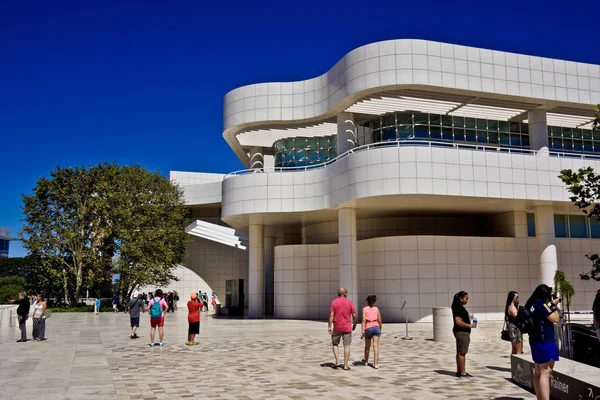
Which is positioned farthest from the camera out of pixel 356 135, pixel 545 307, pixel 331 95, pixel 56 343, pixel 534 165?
pixel 356 135

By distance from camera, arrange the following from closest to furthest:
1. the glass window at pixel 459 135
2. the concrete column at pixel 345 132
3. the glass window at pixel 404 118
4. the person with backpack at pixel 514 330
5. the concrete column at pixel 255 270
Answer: the person with backpack at pixel 514 330 < the glass window at pixel 404 118 < the concrete column at pixel 345 132 < the glass window at pixel 459 135 < the concrete column at pixel 255 270

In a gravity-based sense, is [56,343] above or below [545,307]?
below

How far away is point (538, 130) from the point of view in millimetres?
31406

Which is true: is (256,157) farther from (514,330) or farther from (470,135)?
(514,330)

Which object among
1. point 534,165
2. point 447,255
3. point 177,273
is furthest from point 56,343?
point 177,273

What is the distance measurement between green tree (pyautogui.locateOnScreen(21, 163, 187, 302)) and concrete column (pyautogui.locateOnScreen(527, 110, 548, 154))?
27779mm

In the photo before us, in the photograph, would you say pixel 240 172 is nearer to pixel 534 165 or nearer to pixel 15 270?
pixel 534 165

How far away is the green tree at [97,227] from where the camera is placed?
45000 mm

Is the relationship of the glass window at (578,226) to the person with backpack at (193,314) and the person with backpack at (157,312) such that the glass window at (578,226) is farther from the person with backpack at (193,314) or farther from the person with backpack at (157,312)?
the person with backpack at (157,312)

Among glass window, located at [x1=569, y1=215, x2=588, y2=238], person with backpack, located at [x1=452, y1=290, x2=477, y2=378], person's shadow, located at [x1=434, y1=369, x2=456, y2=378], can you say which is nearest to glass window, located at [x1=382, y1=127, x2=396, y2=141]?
glass window, located at [x1=569, y1=215, x2=588, y2=238]

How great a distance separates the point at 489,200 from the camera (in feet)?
96.2

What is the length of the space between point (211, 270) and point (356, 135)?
93.0 ft

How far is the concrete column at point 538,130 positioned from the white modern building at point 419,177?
0.18 ft

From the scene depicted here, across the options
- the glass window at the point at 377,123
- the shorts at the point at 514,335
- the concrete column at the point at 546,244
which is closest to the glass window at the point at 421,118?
the glass window at the point at 377,123
